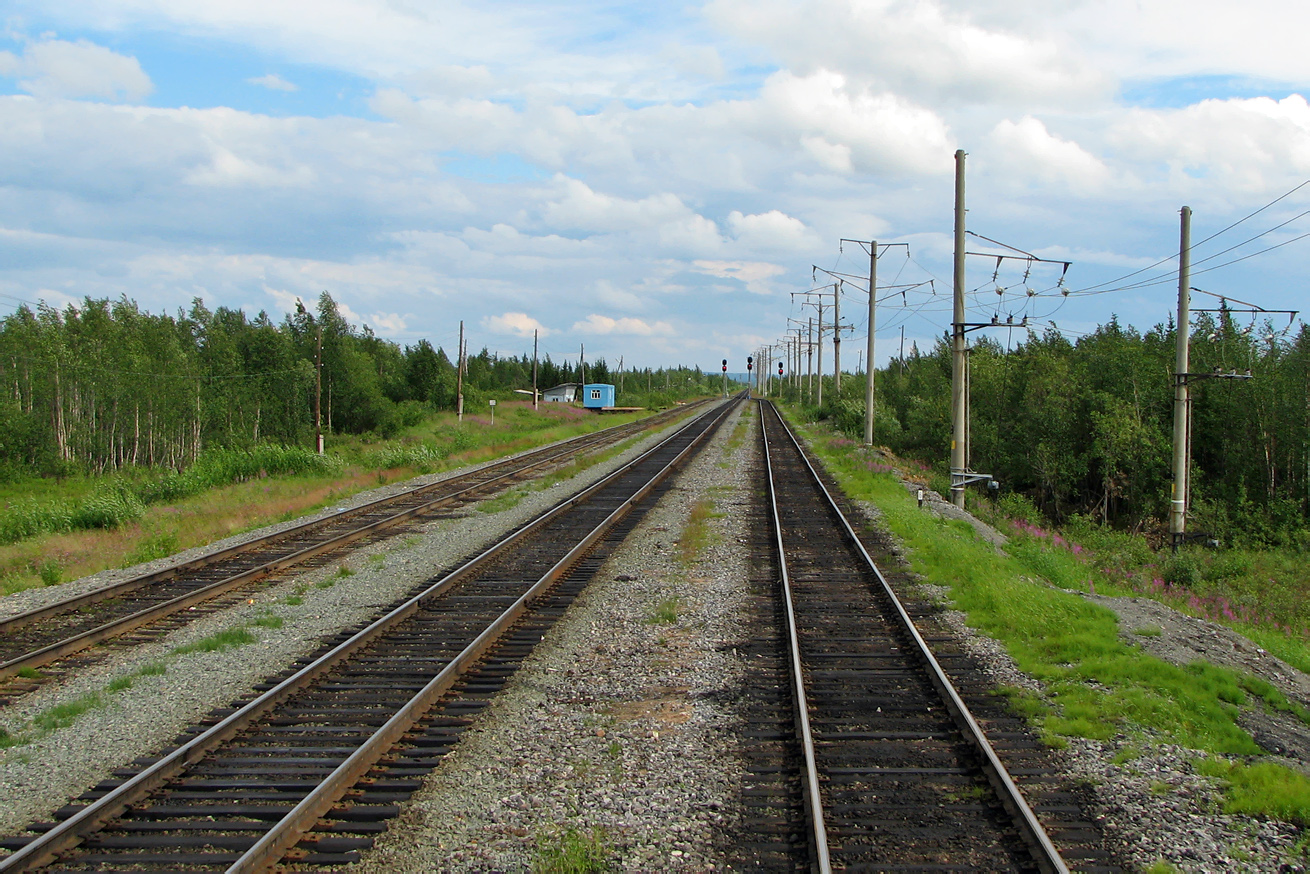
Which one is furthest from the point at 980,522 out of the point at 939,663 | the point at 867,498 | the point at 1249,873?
the point at 1249,873

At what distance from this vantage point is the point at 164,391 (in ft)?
188

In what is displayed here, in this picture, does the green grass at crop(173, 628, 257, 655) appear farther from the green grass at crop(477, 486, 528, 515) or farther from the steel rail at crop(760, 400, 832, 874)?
the green grass at crop(477, 486, 528, 515)

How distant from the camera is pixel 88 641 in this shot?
28.4 feet

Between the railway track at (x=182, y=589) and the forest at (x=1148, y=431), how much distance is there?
23085mm

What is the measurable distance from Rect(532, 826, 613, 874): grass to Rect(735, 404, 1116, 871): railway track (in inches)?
31.7

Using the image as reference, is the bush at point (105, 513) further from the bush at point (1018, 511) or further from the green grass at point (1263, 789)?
the bush at point (1018, 511)

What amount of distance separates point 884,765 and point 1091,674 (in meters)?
3.17

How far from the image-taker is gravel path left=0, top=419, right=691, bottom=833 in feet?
18.6

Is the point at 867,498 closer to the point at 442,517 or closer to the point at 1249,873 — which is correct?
the point at 442,517

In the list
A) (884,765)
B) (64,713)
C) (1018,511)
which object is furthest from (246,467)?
(884,765)

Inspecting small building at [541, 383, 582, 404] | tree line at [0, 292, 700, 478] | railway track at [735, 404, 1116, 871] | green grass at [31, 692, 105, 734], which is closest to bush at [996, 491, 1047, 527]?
railway track at [735, 404, 1116, 871]

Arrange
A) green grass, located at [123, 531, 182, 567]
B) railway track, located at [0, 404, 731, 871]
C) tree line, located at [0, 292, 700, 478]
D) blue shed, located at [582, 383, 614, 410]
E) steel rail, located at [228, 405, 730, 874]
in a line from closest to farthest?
steel rail, located at [228, 405, 730, 874] < railway track, located at [0, 404, 731, 871] < green grass, located at [123, 531, 182, 567] < tree line, located at [0, 292, 700, 478] < blue shed, located at [582, 383, 614, 410]

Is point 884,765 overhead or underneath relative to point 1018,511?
overhead

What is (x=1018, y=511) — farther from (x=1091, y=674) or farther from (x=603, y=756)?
(x=603, y=756)
